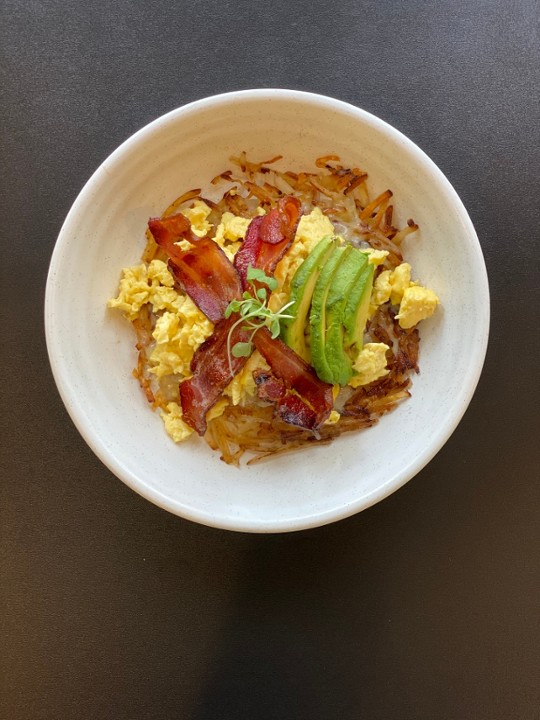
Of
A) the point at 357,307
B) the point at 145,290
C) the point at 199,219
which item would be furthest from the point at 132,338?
the point at 357,307

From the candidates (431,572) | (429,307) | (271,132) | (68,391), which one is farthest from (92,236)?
(431,572)

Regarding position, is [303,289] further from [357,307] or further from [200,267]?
[200,267]

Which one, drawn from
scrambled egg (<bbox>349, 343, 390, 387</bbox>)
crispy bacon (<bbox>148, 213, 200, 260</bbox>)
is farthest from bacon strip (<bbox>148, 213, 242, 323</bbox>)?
scrambled egg (<bbox>349, 343, 390, 387</bbox>)

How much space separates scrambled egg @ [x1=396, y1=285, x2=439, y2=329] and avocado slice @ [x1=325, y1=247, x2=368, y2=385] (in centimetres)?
20

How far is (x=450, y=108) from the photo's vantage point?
8.29 ft

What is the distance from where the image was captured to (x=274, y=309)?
207 cm

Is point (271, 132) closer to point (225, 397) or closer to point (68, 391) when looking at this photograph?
point (225, 397)

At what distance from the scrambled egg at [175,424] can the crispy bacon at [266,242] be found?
0.54 m

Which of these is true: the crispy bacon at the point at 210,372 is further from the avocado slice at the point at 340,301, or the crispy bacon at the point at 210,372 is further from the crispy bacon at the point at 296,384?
the avocado slice at the point at 340,301

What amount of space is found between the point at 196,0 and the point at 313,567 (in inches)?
98.3

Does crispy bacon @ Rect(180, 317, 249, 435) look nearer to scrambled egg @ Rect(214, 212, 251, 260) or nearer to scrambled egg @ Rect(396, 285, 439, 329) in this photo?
scrambled egg @ Rect(214, 212, 251, 260)

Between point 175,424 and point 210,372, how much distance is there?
0.87ft

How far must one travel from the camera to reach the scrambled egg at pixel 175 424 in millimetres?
2195

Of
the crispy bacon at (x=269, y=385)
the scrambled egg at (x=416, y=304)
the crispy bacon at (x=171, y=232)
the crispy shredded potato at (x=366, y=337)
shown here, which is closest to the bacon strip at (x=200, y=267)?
the crispy bacon at (x=171, y=232)
